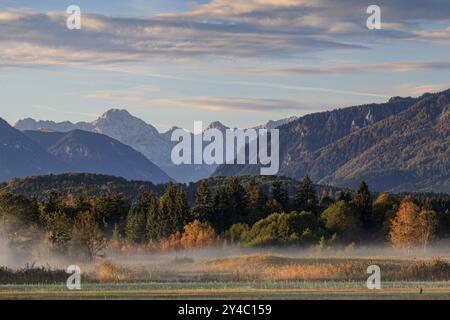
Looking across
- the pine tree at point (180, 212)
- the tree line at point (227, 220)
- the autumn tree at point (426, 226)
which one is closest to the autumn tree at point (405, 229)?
the tree line at point (227, 220)

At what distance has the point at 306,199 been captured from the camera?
18900 centimetres

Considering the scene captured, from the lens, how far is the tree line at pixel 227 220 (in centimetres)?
15938

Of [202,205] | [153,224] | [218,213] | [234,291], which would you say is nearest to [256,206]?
[218,213]

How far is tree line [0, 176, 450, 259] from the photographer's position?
159 m

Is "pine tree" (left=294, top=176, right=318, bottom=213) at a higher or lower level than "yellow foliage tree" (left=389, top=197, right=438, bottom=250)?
higher

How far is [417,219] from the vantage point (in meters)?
168

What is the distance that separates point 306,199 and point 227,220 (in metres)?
17.8

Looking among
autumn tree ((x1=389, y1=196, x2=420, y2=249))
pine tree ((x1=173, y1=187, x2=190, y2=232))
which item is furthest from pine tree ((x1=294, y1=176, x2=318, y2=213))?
pine tree ((x1=173, y1=187, x2=190, y2=232))

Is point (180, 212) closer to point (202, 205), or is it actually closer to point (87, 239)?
point (202, 205)

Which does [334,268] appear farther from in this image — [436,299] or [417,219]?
[417,219]

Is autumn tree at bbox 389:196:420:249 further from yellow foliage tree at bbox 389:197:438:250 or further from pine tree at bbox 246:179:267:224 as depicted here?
pine tree at bbox 246:179:267:224

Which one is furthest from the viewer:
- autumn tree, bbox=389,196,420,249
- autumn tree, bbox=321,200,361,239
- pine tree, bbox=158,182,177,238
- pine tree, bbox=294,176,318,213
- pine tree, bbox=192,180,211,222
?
pine tree, bbox=294,176,318,213

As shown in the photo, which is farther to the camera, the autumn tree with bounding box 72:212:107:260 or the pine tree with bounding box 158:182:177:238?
the pine tree with bounding box 158:182:177:238

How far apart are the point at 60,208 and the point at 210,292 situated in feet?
345
